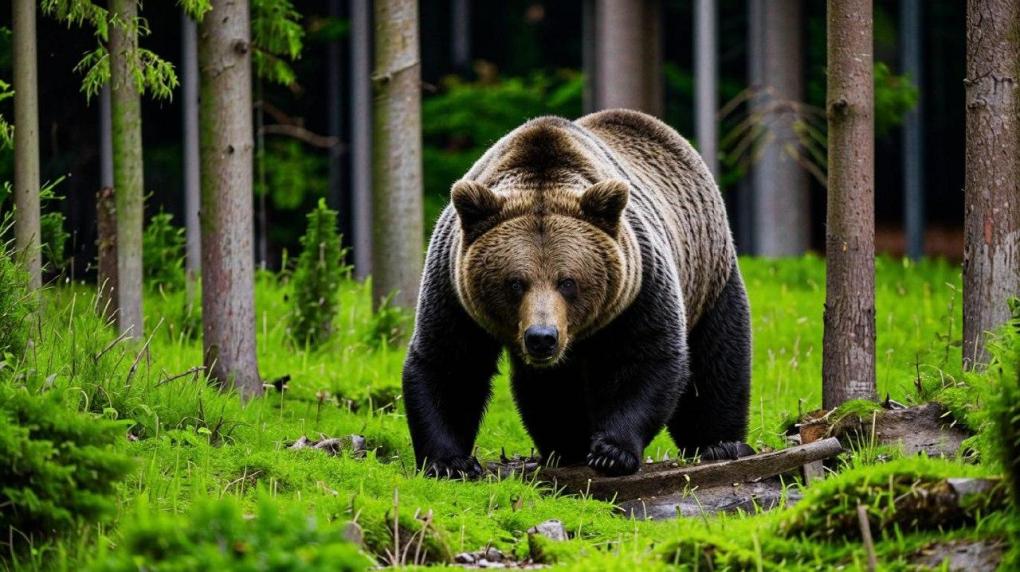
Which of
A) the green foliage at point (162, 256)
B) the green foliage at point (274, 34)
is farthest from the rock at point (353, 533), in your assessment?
the green foliage at point (162, 256)

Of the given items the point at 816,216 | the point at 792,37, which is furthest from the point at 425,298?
the point at 816,216

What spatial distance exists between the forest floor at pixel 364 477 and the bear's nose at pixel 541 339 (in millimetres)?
636

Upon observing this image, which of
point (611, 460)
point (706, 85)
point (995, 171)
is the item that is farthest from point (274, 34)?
point (706, 85)

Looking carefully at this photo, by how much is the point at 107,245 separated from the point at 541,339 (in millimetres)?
3401

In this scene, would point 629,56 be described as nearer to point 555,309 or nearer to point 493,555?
point 555,309

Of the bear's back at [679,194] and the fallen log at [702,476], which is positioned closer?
the fallen log at [702,476]

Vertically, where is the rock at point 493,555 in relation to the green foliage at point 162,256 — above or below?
below

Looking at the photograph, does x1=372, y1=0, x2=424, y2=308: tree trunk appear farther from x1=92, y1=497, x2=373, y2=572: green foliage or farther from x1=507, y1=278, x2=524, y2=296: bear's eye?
x1=92, y1=497, x2=373, y2=572: green foliage

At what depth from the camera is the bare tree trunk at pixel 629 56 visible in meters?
15.6

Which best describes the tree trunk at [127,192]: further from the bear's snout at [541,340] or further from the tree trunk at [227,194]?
the bear's snout at [541,340]

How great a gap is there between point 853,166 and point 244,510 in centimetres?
348

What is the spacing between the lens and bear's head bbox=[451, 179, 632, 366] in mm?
5992

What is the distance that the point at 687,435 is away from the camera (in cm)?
752

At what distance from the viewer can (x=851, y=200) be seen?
679 cm
